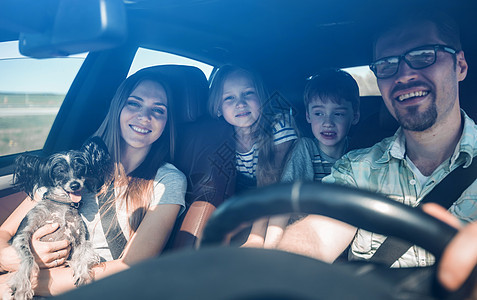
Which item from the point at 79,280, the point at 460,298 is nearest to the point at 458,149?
the point at 460,298

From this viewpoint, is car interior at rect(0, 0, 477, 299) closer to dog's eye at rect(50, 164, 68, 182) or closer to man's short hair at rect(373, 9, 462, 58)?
man's short hair at rect(373, 9, 462, 58)

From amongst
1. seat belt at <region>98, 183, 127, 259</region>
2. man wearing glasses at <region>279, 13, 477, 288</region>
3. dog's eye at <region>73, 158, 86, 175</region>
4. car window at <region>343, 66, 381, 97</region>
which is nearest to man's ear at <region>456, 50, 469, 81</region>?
man wearing glasses at <region>279, 13, 477, 288</region>

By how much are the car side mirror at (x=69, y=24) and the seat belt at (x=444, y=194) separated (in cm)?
128

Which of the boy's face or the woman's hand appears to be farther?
the boy's face

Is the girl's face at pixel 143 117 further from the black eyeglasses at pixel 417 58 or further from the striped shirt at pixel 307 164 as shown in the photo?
the black eyeglasses at pixel 417 58

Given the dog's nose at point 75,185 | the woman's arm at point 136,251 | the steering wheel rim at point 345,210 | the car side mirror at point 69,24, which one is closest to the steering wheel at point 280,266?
the steering wheel rim at point 345,210

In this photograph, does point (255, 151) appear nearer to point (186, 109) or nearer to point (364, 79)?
point (186, 109)

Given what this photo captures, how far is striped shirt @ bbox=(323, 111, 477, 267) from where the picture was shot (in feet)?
5.06

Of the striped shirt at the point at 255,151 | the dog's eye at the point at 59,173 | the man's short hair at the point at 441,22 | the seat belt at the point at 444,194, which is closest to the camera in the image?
the seat belt at the point at 444,194

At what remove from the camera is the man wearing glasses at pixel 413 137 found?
1.64 metres

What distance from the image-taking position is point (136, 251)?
6.56 ft

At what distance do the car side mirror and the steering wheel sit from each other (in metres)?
0.61

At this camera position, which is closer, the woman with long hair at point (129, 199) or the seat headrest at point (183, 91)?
the woman with long hair at point (129, 199)

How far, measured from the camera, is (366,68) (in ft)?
8.57
